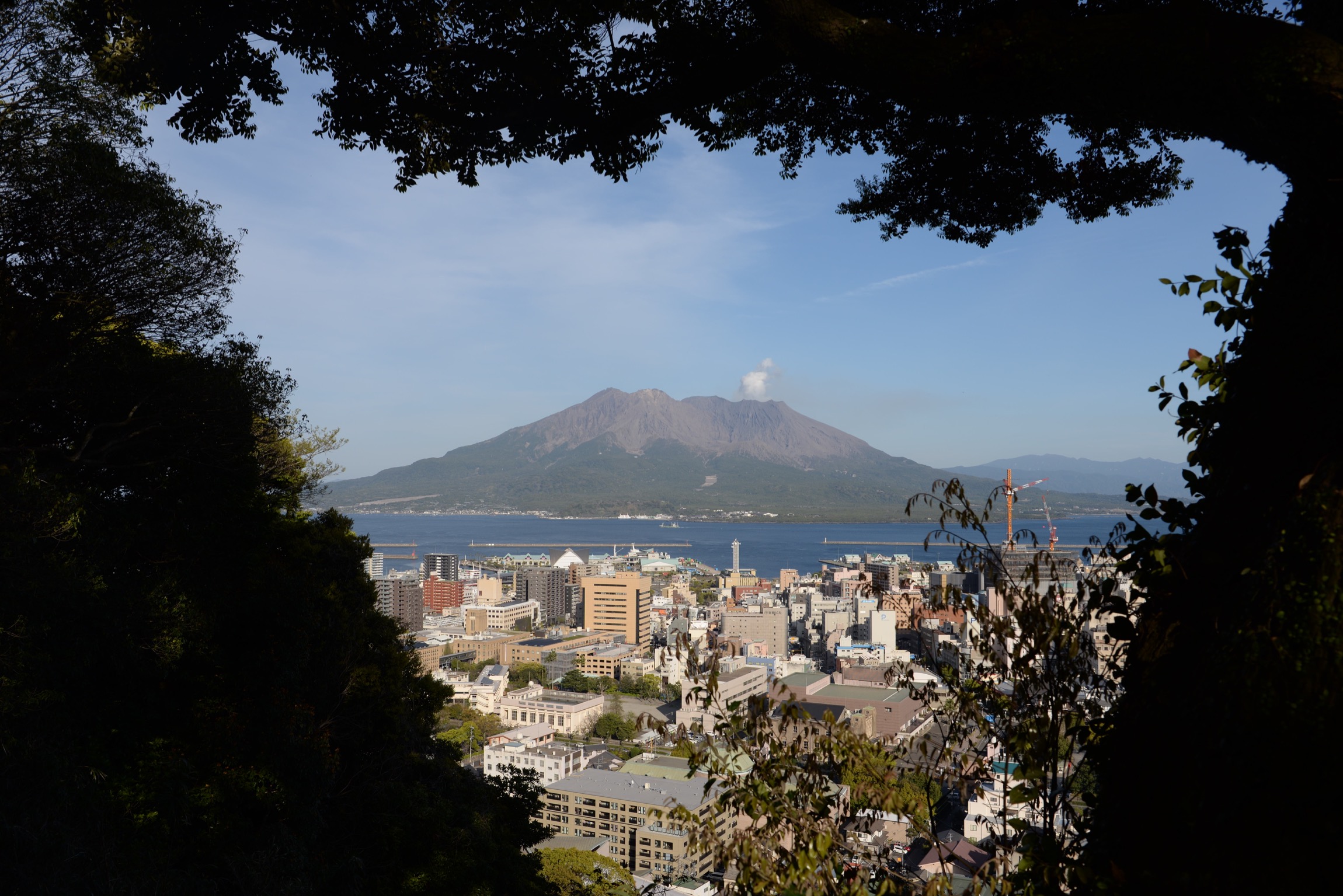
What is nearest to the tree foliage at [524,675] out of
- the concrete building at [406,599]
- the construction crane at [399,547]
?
the concrete building at [406,599]

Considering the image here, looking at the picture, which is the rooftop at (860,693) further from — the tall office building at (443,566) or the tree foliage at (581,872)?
the tall office building at (443,566)

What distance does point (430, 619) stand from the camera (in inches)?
1283

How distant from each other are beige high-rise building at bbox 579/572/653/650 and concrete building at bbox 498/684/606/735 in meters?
11.5

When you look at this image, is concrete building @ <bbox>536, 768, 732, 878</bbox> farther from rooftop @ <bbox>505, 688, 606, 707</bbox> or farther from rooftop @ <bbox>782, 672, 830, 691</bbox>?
rooftop @ <bbox>505, 688, 606, 707</bbox>

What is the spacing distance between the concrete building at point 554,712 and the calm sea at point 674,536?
30531 mm

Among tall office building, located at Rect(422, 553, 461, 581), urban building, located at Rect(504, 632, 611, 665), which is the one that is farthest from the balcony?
tall office building, located at Rect(422, 553, 461, 581)

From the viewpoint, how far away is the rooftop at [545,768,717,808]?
948cm

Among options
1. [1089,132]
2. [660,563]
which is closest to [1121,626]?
[1089,132]

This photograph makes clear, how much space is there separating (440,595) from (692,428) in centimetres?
10783

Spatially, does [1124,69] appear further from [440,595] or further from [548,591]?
[440,595]

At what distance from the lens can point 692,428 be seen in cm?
14250

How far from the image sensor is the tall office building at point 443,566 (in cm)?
3988

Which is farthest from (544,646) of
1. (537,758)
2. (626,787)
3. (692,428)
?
(692,428)

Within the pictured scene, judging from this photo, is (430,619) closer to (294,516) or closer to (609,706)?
(609,706)
